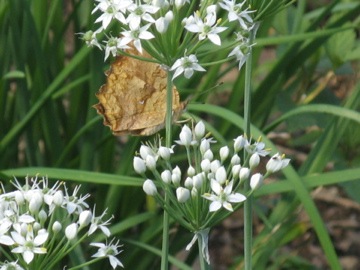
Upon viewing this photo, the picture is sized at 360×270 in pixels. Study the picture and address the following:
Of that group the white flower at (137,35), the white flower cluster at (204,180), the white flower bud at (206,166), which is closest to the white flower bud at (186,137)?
the white flower cluster at (204,180)

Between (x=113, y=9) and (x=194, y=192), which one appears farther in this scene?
Answer: (x=113, y=9)

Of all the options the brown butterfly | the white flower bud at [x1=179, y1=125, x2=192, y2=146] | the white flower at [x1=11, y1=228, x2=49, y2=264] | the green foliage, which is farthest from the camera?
the green foliage

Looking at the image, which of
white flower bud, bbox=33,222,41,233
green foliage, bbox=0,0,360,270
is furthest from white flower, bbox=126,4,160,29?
green foliage, bbox=0,0,360,270

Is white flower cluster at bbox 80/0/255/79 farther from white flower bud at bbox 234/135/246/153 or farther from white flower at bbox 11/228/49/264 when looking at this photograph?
white flower at bbox 11/228/49/264

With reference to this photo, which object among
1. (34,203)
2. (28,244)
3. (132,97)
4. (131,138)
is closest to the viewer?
(28,244)

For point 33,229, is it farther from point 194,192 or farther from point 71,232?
point 194,192

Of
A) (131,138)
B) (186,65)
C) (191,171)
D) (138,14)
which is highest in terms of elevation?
(138,14)

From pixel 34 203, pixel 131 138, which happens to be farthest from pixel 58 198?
pixel 131 138
